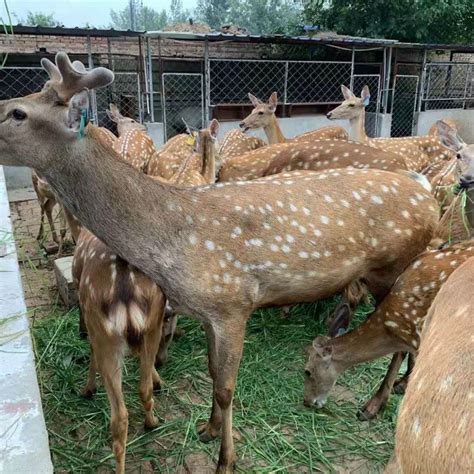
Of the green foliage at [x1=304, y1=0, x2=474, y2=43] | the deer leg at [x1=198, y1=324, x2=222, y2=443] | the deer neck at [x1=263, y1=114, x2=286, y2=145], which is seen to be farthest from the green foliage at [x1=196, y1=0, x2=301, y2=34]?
the deer leg at [x1=198, y1=324, x2=222, y2=443]

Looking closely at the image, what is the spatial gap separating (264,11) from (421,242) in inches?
1251

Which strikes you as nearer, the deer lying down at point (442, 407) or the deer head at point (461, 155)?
the deer lying down at point (442, 407)

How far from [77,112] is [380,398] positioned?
7.73 ft

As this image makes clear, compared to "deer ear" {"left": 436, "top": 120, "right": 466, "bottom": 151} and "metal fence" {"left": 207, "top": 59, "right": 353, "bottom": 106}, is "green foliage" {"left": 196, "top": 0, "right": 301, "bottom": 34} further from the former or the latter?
"deer ear" {"left": 436, "top": 120, "right": 466, "bottom": 151}

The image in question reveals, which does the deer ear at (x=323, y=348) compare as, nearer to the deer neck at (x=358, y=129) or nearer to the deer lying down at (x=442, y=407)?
the deer lying down at (x=442, y=407)

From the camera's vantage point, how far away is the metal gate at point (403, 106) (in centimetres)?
1303

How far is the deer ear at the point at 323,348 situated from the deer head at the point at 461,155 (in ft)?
5.27

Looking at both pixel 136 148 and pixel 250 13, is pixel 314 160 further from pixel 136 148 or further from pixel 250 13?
pixel 250 13

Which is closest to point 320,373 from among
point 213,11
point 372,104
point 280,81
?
point 280,81

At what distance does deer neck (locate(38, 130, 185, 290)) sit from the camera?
245 cm

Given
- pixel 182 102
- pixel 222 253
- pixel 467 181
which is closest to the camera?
pixel 222 253

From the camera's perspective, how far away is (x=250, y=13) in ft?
115

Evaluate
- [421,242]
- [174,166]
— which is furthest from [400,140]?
[421,242]

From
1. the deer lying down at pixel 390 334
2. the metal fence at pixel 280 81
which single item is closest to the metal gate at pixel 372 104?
the metal fence at pixel 280 81
